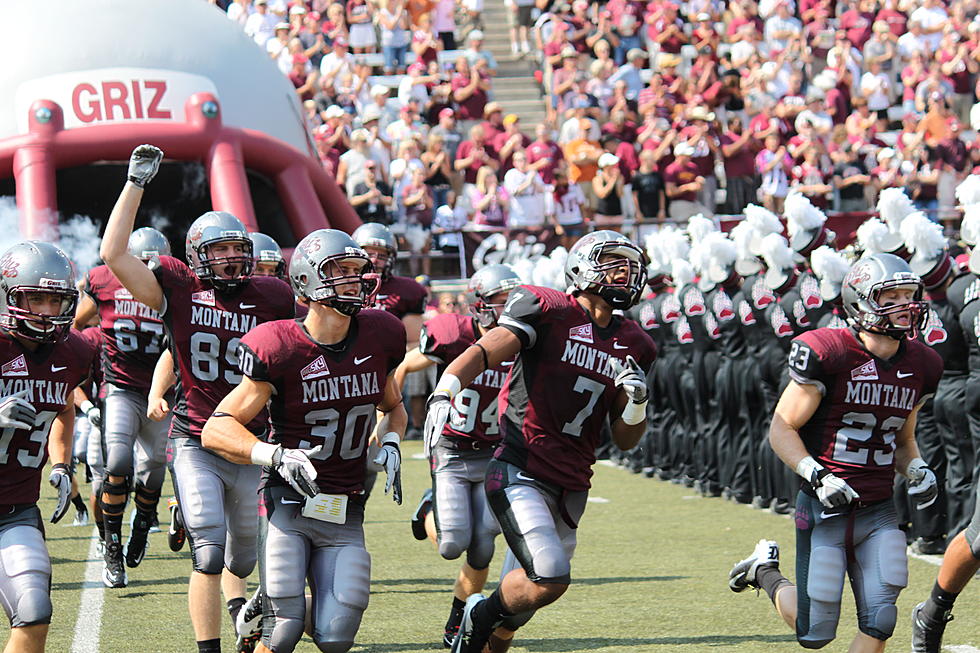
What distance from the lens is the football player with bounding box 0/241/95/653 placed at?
5199 millimetres

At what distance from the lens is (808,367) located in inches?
217

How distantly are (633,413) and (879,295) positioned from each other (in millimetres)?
994

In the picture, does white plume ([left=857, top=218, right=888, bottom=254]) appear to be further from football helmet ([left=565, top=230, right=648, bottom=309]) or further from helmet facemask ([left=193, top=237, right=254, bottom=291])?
helmet facemask ([left=193, top=237, right=254, bottom=291])

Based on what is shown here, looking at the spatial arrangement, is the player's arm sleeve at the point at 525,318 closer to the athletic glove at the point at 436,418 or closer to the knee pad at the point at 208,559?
the athletic glove at the point at 436,418

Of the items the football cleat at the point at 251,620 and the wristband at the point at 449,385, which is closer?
the wristband at the point at 449,385

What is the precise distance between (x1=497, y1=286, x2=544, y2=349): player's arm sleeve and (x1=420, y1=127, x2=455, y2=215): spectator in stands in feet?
39.3

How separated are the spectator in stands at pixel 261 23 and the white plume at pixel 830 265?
460 inches

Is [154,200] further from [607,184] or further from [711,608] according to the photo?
[711,608]

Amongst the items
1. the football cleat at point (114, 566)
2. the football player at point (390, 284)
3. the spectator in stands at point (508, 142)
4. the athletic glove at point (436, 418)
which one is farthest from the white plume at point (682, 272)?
the athletic glove at point (436, 418)

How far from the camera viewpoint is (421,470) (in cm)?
1343

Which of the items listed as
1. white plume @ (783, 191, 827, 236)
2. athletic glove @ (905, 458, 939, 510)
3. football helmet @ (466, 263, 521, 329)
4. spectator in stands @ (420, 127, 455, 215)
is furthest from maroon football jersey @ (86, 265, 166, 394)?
spectator in stands @ (420, 127, 455, 215)

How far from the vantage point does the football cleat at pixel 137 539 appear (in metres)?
7.99

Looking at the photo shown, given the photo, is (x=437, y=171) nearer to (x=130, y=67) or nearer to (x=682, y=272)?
(x=130, y=67)

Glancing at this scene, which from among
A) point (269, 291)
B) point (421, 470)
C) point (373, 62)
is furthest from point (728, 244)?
point (373, 62)
